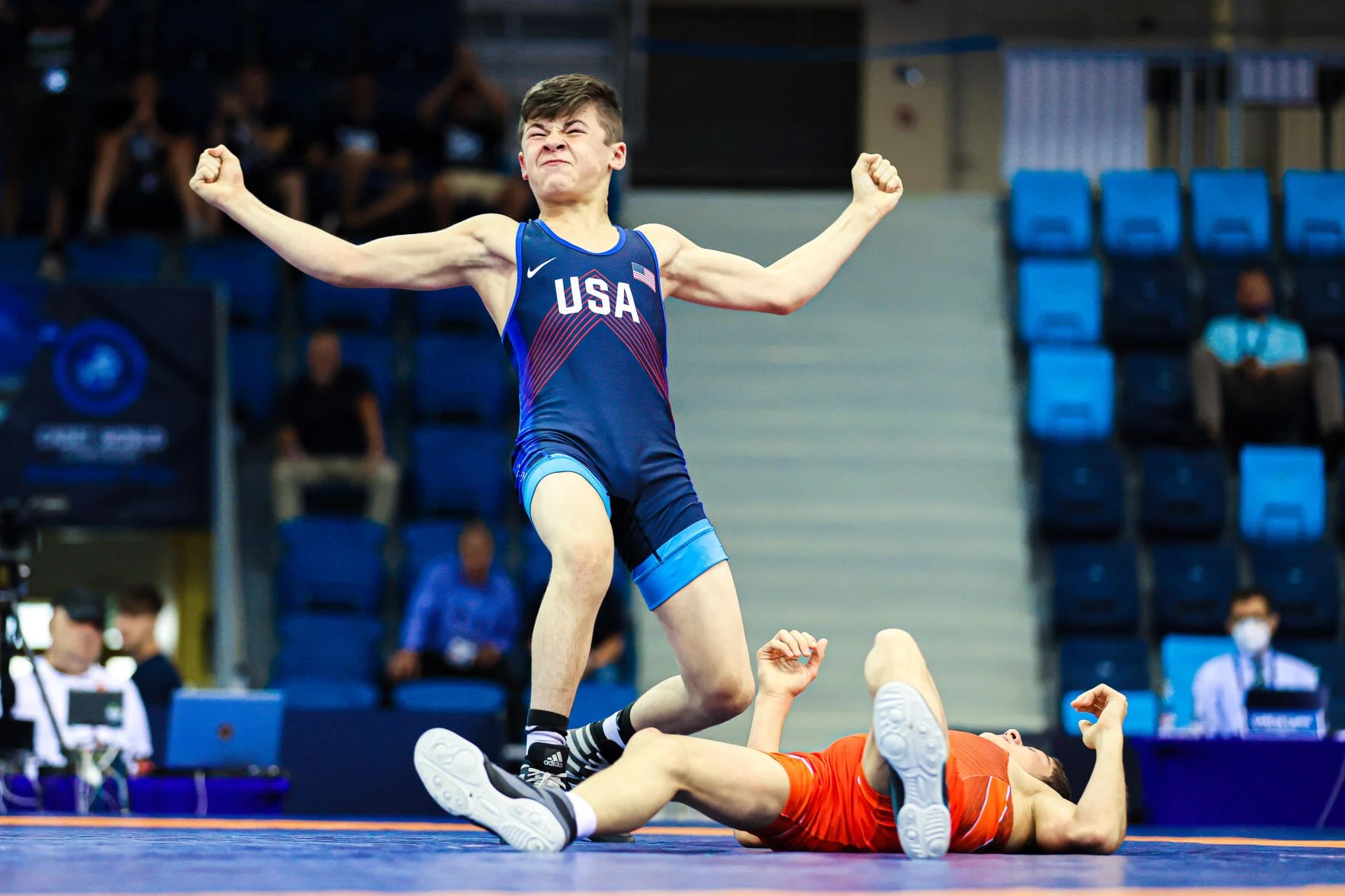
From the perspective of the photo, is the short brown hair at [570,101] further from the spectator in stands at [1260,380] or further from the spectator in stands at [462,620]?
the spectator in stands at [1260,380]

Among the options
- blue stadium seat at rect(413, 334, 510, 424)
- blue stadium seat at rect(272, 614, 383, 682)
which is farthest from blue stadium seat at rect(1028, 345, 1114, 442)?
blue stadium seat at rect(272, 614, 383, 682)

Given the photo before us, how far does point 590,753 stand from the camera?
170 inches

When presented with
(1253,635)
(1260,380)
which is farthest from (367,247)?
(1260,380)

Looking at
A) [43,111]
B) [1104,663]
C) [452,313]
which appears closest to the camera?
[1104,663]

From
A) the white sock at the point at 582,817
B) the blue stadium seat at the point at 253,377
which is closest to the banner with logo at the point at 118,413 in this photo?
the blue stadium seat at the point at 253,377

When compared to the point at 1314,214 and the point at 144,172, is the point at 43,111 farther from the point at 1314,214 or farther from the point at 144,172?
the point at 1314,214

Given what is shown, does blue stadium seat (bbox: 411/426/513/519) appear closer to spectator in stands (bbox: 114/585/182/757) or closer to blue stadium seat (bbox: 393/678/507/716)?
blue stadium seat (bbox: 393/678/507/716)

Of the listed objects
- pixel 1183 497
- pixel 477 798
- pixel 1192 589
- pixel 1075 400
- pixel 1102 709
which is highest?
pixel 1075 400

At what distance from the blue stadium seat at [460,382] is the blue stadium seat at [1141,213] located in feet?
13.7

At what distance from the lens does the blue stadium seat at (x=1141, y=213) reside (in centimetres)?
1150

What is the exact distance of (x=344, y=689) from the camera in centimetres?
862

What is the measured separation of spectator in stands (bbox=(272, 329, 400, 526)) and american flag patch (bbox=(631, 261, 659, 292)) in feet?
18.1

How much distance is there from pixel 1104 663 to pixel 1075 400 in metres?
1.87

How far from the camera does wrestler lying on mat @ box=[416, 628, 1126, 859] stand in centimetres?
346
